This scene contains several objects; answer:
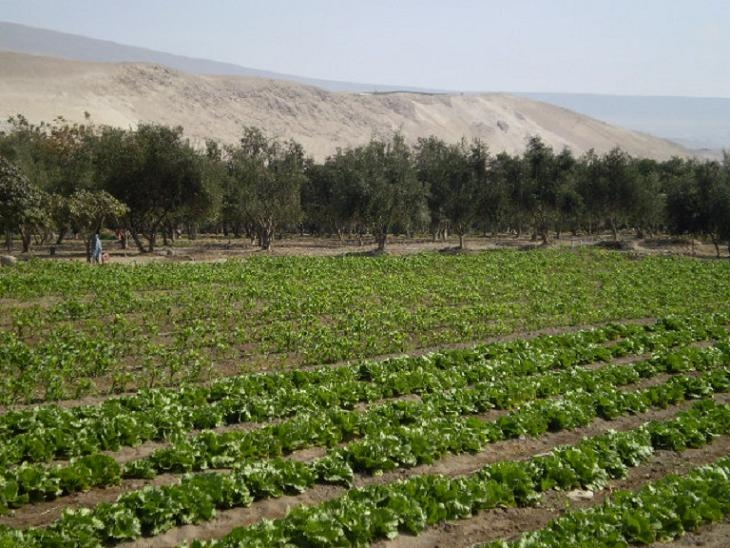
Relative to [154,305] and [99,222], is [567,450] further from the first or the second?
[99,222]

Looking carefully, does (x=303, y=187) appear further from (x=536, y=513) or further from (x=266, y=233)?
(x=536, y=513)

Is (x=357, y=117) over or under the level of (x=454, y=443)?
over

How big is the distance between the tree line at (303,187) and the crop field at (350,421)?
2124cm

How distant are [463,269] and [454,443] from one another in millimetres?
26976

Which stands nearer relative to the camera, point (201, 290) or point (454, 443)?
point (454, 443)

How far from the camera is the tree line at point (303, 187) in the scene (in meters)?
47.2

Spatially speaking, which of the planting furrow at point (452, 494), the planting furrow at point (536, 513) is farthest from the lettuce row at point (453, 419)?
the planting furrow at point (536, 513)

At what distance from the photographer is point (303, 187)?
258 ft

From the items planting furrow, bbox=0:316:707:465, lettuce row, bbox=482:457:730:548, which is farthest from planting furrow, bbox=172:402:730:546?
planting furrow, bbox=0:316:707:465

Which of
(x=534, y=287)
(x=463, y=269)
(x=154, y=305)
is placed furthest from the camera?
(x=463, y=269)

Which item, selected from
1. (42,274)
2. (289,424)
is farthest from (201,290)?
(289,424)

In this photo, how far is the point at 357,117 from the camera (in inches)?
7662

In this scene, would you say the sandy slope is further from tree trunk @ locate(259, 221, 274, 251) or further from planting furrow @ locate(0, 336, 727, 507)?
planting furrow @ locate(0, 336, 727, 507)

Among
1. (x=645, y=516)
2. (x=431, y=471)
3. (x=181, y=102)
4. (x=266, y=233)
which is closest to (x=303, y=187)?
(x=266, y=233)
